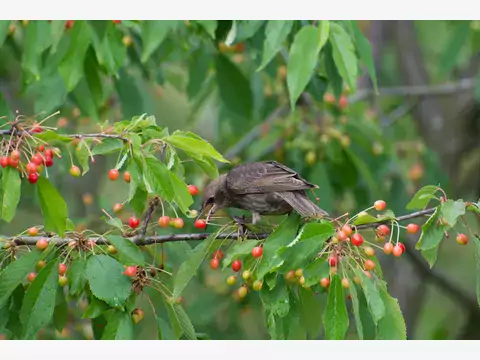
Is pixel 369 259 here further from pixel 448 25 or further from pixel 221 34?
pixel 448 25

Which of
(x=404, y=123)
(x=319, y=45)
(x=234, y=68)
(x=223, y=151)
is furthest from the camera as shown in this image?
(x=404, y=123)

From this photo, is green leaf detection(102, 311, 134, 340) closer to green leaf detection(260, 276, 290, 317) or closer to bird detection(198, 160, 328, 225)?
green leaf detection(260, 276, 290, 317)

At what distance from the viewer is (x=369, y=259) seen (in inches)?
149

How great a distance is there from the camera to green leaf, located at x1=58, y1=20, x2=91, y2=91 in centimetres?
492

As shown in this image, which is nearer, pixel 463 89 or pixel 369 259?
pixel 369 259

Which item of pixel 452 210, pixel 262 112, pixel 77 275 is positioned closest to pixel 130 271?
pixel 77 275

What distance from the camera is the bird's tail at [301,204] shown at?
4211mm

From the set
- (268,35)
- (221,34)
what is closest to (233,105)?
(221,34)

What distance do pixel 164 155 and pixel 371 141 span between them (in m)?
3.70

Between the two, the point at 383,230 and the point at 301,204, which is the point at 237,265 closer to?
the point at 301,204

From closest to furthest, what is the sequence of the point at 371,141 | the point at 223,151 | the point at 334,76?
the point at 334,76 → the point at 371,141 → the point at 223,151

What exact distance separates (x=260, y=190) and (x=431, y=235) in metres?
1.52

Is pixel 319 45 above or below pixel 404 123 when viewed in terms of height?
above

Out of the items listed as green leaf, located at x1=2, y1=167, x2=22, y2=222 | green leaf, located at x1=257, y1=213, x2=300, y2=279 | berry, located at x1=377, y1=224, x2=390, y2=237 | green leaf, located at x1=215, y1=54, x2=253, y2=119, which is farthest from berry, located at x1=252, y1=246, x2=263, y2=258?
green leaf, located at x1=215, y1=54, x2=253, y2=119
